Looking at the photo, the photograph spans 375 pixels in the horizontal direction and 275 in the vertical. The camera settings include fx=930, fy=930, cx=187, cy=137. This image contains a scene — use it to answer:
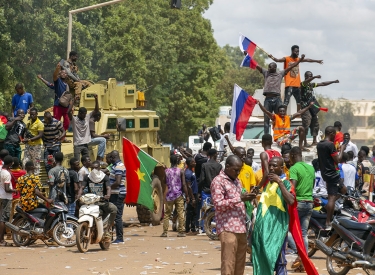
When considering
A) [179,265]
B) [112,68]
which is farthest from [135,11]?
[179,265]

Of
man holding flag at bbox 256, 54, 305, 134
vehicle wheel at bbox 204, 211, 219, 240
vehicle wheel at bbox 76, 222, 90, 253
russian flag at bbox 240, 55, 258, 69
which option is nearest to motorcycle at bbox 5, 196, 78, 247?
vehicle wheel at bbox 76, 222, 90, 253

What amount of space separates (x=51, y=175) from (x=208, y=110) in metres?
39.6

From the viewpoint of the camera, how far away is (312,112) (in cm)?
2094

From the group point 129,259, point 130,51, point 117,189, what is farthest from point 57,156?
point 130,51

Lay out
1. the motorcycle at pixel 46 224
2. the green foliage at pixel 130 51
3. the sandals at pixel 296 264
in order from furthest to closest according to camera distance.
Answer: the green foliage at pixel 130 51 → the motorcycle at pixel 46 224 → the sandals at pixel 296 264

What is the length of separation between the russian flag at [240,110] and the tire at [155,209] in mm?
2324

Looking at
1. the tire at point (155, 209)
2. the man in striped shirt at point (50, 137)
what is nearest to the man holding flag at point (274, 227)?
the man in striped shirt at point (50, 137)

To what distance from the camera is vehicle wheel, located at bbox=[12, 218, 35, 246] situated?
53.1 feet

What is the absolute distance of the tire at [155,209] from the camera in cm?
2092

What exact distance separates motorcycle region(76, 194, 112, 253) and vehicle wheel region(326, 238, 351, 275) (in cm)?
414

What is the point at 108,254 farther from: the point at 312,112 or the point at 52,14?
the point at 52,14

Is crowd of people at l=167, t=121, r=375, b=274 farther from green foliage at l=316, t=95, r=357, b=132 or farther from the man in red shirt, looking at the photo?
green foliage at l=316, t=95, r=357, b=132

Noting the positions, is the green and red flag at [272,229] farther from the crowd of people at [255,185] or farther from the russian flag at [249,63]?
the russian flag at [249,63]

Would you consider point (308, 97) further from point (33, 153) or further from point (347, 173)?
point (33, 153)
